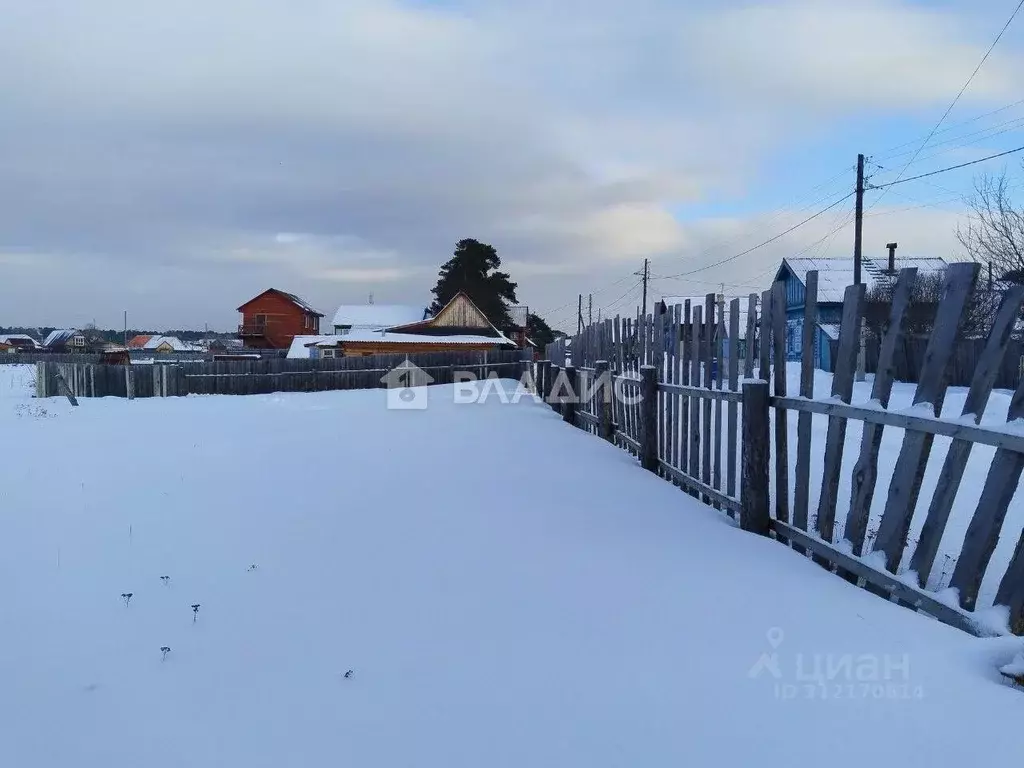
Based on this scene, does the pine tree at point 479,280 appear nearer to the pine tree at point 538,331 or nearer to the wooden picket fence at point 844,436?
the pine tree at point 538,331

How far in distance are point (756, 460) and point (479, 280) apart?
51.0m

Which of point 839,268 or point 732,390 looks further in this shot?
point 839,268

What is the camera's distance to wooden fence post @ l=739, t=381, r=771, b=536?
5023mm

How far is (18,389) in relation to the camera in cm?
2422

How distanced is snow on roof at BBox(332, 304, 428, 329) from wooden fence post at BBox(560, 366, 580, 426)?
37513mm

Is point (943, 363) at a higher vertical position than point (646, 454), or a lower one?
higher

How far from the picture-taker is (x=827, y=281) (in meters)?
37.9

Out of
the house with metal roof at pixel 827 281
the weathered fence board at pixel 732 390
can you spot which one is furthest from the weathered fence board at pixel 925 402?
the house with metal roof at pixel 827 281

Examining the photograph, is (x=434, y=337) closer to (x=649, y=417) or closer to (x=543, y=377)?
(x=543, y=377)

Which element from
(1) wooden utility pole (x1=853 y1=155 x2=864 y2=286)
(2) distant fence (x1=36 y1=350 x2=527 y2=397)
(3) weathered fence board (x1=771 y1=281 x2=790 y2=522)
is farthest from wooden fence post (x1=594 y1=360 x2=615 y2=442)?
(1) wooden utility pole (x1=853 y1=155 x2=864 y2=286)

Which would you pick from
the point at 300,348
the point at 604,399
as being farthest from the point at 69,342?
the point at 604,399

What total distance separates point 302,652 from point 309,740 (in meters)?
0.71

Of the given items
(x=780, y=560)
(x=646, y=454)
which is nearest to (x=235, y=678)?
(x=780, y=560)

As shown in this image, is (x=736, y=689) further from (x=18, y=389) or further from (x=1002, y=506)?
(x=18, y=389)
